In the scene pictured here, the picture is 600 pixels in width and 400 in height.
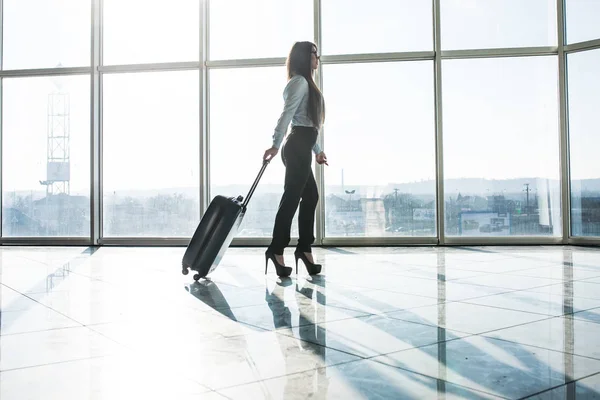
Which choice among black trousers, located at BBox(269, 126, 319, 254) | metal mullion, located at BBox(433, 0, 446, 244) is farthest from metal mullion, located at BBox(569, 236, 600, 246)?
black trousers, located at BBox(269, 126, 319, 254)

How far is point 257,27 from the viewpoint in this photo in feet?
19.3

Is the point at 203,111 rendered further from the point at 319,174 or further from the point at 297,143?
the point at 297,143

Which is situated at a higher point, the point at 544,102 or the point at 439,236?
the point at 544,102

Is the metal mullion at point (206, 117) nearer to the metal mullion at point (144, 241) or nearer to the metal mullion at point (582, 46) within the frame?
the metal mullion at point (144, 241)

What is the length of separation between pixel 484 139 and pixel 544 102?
65cm

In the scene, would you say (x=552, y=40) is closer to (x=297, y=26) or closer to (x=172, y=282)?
(x=297, y=26)

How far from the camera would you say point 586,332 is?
184cm

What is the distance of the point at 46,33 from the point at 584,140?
214 inches

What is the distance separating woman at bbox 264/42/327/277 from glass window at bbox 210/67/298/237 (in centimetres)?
245

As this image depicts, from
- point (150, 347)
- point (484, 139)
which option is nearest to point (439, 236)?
point (484, 139)

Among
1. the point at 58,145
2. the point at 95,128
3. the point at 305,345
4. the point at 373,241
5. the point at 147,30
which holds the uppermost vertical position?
the point at 147,30

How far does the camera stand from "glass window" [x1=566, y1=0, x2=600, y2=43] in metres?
5.39

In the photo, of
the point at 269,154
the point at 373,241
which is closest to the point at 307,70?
the point at 269,154

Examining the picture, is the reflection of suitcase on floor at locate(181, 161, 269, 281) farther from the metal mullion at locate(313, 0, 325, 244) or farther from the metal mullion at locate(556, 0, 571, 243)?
the metal mullion at locate(556, 0, 571, 243)
